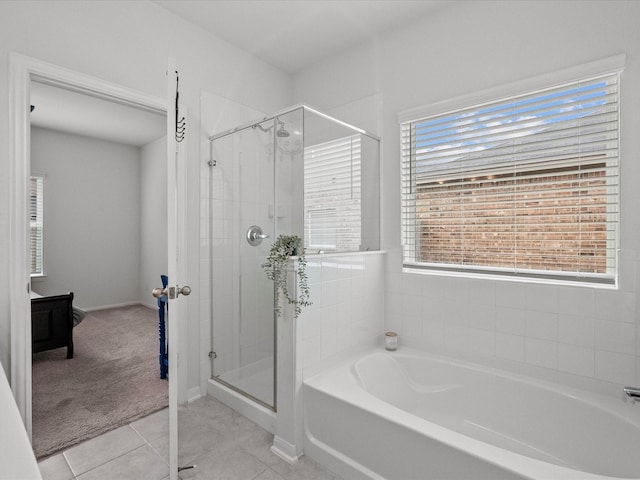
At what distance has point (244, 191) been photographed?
2.25 meters

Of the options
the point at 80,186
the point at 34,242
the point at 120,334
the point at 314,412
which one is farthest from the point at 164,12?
the point at 314,412

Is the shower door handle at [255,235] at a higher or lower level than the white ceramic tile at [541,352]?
higher

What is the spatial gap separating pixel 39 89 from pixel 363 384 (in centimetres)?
250

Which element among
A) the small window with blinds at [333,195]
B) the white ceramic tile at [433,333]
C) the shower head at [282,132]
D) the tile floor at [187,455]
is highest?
the shower head at [282,132]

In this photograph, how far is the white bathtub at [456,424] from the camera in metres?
1.34

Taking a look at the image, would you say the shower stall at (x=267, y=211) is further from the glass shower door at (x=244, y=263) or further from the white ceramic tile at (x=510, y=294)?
the white ceramic tile at (x=510, y=294)

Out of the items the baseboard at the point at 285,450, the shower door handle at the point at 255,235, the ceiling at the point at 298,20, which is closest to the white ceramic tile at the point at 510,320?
the baseboard at the point at 285,450

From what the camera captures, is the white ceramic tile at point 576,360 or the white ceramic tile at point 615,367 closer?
the white ceramic tile at point 615,367

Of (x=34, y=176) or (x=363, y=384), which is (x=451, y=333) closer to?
(x=363, y=384)

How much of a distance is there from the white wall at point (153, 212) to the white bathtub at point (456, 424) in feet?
5.04

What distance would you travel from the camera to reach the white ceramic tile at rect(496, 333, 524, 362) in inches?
78.3

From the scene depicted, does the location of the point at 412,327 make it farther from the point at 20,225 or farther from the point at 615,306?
the point at 20,225

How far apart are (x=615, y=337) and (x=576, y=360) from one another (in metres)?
0.22

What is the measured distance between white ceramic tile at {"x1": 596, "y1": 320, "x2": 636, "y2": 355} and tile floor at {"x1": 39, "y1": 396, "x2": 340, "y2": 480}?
153cm
